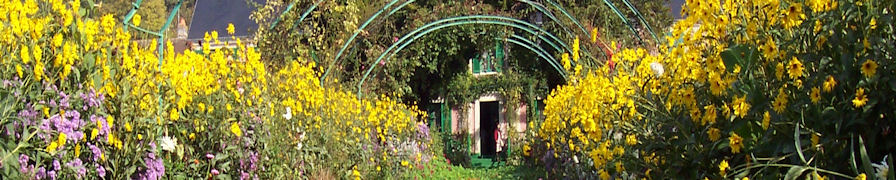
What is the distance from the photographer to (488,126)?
643 inches

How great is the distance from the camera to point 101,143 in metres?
3.24

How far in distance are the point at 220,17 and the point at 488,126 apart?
5.24 meters

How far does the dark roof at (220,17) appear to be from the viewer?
43.9 feet

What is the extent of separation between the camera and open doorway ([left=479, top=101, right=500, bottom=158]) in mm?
16009

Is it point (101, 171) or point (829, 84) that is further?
point (101, 171)

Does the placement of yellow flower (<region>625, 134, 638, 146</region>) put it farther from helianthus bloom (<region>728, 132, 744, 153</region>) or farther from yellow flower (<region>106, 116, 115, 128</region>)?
yellow flower (<region>106, 116, 115, 128</region>)

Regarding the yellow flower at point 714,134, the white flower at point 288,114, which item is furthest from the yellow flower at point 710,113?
the white flower at point 288,114

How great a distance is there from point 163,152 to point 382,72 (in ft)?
20.7

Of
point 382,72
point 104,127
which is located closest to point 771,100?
point 104,127

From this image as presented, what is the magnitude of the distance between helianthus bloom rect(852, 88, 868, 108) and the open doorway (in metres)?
14.0

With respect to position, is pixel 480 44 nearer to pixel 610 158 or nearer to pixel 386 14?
pixel 386 14

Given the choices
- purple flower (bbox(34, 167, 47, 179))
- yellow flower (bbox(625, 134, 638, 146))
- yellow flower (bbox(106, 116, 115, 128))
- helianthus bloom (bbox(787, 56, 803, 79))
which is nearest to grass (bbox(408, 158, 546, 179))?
yellow flower (bbox(625, 134, 638, 146))

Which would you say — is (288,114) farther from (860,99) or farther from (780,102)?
(860,99)

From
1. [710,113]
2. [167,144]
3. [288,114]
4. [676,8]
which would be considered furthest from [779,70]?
[676,8]
